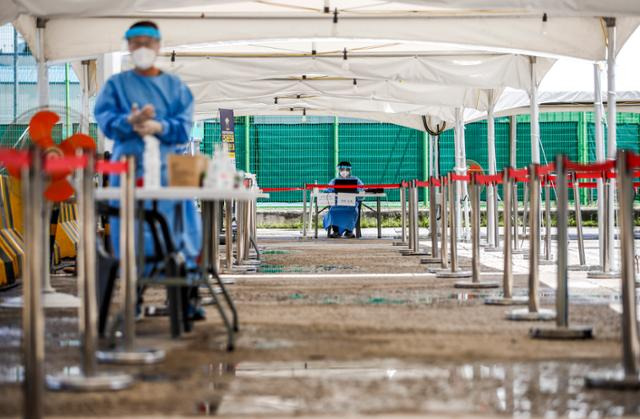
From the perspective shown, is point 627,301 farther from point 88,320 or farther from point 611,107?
point 611,107

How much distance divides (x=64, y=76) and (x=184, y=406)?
19803 mm

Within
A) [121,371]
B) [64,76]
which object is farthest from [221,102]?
[121,371]

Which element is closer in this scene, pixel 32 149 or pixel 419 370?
pixel 32 149

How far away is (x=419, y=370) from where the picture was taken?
6215 mm

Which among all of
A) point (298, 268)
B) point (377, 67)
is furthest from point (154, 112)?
point (377, 67)

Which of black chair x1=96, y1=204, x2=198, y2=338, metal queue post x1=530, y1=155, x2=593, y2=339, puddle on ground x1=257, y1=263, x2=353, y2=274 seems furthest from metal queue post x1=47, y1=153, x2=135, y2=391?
puddle on ground x1=257, y1=263, x2=353, y2=274

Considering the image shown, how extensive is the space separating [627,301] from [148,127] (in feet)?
11.7

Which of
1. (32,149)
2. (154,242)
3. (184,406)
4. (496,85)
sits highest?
(496,85)

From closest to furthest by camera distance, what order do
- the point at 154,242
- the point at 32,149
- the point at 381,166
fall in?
1. the point at 32,149
2. the point at 154,242
3. the point at 381,166

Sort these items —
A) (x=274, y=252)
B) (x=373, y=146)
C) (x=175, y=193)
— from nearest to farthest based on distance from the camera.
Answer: (x=175, y=193) → (x=274, y=252) → (x=373, y=146)

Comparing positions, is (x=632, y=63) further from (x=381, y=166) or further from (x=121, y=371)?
(x=121, y=371)

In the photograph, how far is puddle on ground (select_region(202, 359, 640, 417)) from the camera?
5.14m

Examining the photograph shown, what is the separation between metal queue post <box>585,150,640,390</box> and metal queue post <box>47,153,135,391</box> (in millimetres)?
2317

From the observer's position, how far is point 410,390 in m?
5.60
